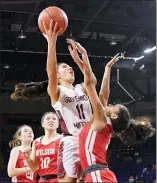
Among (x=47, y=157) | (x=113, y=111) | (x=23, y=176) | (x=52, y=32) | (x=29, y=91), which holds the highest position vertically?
(x=52, y=32)

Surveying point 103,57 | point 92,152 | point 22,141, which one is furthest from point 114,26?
point 92,152

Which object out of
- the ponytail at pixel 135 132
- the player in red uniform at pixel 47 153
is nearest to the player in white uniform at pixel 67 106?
the ponytail at pixel 135 132

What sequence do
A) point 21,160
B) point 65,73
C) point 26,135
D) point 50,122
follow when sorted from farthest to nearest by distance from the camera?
point 26,135
point 21,160
point 50,122
point 65,73

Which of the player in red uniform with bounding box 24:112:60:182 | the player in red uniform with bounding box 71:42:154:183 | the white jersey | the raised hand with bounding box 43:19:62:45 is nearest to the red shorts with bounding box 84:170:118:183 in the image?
the player in red uniform with bounding box 71:42:154:183

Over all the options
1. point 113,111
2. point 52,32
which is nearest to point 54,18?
point 52,32

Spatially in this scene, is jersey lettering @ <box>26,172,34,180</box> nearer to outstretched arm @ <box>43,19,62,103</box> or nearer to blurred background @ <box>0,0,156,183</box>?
outstretched arm @ <box>43,19,62,103</box>

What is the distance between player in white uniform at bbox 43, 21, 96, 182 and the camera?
3396 mm

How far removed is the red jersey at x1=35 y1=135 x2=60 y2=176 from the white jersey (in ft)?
2.84

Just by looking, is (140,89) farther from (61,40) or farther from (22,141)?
(22,141)

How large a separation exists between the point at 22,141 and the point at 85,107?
1587mm

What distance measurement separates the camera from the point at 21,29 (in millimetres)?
9828

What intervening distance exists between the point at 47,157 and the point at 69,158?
39.5 inches

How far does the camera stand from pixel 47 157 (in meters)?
4.36

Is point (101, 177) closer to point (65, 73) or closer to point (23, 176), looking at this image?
point (65, 73)
